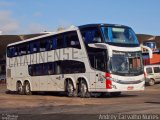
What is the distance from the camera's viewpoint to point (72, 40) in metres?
24.3

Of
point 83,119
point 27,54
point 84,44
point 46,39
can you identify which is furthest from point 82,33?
point 83,119

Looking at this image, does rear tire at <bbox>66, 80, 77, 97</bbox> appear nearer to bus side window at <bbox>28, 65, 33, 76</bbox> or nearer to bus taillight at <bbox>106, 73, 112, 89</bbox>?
bus taillight at <bbox>106, 73, 112, 89</bbox>

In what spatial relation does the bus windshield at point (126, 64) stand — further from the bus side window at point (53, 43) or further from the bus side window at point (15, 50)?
the bus side window at point (15, 50)

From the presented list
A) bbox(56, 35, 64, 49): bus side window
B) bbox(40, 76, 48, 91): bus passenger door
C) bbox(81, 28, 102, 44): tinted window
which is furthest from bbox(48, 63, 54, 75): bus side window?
bbox(81, 28, 102, 44): tinted window

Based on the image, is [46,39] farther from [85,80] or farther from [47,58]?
[85,80]

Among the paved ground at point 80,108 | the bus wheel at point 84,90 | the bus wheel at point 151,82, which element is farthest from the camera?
the bus wheel at point 151,82

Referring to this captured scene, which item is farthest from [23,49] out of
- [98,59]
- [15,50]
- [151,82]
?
[151,82]

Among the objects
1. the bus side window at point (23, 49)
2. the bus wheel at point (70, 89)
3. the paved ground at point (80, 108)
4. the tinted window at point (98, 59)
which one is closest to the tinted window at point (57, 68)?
the bus wheel at point (70, 89)

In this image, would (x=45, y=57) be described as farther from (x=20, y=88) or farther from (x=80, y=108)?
(x=80, y=108)

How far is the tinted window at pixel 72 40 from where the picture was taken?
23953 mm

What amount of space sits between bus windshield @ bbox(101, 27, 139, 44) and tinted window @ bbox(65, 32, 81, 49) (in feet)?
6.77

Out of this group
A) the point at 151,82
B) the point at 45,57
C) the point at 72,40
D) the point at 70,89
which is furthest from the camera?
the point at 151,82

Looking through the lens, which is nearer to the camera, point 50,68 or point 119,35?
point 119,35

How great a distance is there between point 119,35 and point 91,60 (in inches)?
80.0
